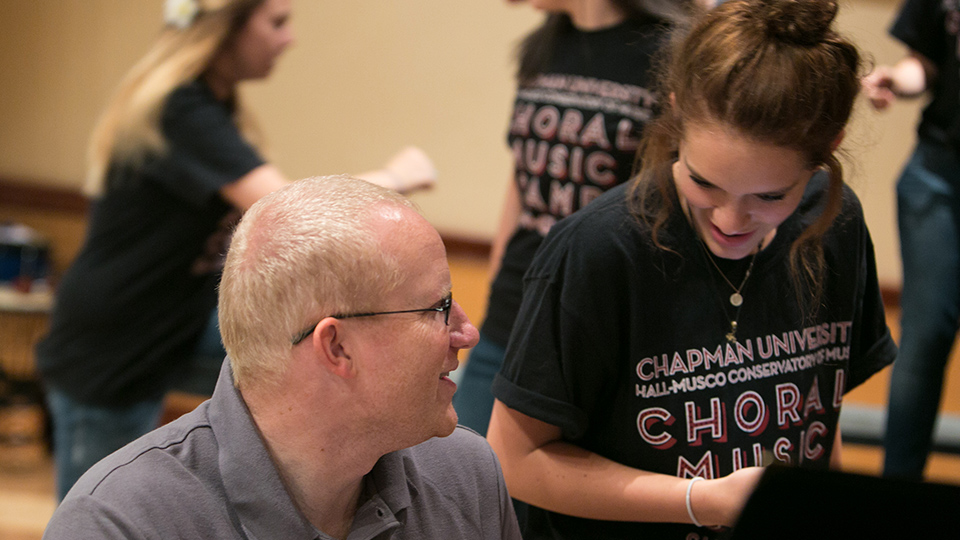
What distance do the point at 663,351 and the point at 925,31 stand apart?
145 cm

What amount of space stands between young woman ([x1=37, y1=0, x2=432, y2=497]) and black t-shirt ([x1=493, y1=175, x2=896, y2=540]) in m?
1.01

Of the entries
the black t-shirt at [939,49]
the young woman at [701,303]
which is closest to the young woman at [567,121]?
the young woman at [701,303]

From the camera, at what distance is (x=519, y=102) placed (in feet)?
5.98

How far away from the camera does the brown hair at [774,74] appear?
109 cm

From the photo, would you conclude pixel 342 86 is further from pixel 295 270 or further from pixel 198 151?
Result: pixel 295 270

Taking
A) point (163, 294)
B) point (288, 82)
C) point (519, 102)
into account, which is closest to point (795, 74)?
point (519, 102)

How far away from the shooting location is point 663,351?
120cm

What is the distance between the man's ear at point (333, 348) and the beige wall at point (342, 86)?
292 cm

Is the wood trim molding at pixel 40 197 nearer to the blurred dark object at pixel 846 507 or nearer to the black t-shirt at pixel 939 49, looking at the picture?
the black t-shirt at pixel 939 49

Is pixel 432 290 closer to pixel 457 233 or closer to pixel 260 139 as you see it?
pixel 260 139

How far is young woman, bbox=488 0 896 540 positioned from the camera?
111 cm

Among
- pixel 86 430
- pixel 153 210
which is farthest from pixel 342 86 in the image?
pixel 86 430

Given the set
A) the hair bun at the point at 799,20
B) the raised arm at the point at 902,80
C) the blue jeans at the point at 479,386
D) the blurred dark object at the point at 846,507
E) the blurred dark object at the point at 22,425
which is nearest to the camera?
the blurred dark object at the point at 846,507

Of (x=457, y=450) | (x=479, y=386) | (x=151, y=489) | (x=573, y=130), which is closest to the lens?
(x=151, y=489)
